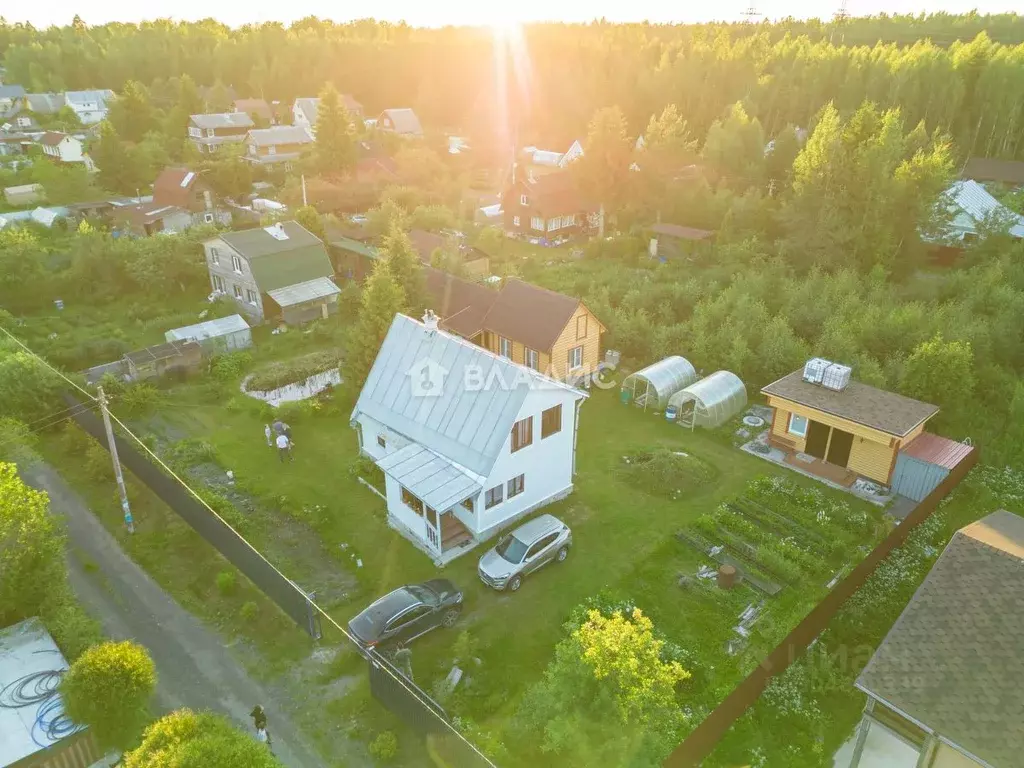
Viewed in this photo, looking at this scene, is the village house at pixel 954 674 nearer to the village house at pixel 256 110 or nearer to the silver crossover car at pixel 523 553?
the silver crossover car at pixel 523 553

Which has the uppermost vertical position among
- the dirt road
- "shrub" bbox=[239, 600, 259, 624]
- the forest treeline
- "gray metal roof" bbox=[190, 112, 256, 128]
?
the forest treeline

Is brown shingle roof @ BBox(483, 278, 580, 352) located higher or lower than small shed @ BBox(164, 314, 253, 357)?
higher

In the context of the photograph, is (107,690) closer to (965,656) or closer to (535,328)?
(965,656)

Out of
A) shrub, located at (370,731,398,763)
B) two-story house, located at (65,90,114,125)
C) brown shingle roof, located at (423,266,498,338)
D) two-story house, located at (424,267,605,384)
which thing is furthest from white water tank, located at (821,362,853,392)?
two-story house, located at (65,90,114,125)

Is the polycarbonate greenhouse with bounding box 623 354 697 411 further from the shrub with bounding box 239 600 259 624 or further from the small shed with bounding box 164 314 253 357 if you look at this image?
the small shed with bounding box 164 314 253 357

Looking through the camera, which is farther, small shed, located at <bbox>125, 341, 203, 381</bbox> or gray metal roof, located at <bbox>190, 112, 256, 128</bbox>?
gray metal roof, located at <bbox>190, 112, 256, 128</bbox>

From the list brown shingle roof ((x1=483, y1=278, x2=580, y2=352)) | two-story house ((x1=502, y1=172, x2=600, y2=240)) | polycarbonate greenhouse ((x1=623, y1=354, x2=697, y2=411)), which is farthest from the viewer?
two-story house ((x1=502, y1=172, x2=600, y2=240))

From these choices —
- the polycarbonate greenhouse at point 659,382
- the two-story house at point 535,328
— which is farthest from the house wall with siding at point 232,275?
the polycarbonate greenhouse at point 659,382

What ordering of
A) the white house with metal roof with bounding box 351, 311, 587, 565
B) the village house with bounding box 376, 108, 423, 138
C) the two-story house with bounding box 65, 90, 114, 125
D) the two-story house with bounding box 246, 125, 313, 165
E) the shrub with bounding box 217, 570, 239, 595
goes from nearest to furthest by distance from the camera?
the shrub with bounding box 217, 570, 239, 595 → the white house with metal roof with bounding box 351, 311, 587, 565 → the two-story house with bounding box 246, 125, 313, 165 → the village house with bounding box 376, 108, 423, 138 → the two-story house with bounding box 65, 90, 114, 125
